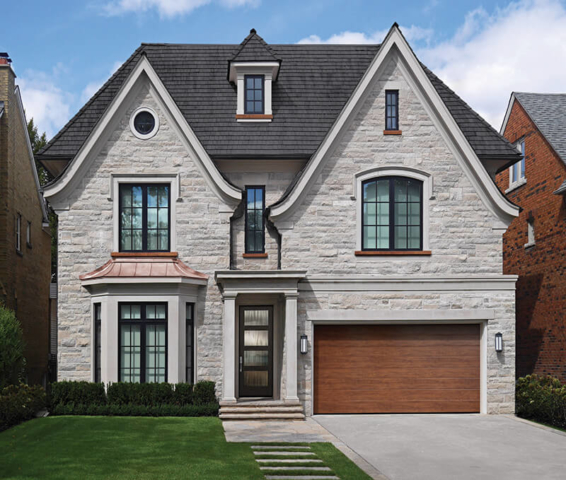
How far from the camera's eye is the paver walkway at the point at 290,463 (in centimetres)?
1136

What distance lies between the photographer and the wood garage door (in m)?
19.4

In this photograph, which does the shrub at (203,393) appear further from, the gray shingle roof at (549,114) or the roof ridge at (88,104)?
the gray shingle roof at (549,114)

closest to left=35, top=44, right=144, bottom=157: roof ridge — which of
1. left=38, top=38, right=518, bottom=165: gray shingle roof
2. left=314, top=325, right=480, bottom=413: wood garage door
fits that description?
left=38, top=38, right=518, bottom=165: gray shingle roof

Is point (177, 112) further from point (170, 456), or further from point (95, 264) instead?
point (170, 456)

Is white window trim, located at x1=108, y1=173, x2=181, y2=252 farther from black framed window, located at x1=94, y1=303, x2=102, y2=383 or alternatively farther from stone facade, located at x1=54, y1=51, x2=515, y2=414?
black framed window, located at x1=94, y1=303, x2=102, y2=383

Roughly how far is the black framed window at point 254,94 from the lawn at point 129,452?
9201 millimetres

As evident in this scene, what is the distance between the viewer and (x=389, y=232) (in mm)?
19703

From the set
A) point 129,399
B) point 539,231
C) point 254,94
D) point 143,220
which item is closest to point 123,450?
point 129,399

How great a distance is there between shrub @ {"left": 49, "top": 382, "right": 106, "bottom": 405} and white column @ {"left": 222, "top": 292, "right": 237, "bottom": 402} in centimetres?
313

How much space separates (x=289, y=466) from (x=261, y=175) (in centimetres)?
1032

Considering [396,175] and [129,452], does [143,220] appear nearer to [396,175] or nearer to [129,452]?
[396,175]

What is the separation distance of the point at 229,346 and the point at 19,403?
207 inches

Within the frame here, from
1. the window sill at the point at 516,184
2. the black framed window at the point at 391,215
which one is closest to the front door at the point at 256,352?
the black framed window at the point at 391,215

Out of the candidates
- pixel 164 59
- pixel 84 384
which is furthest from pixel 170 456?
pixel 164 59
